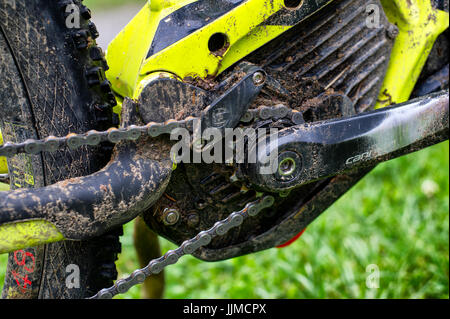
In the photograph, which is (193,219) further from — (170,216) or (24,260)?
(24,260)

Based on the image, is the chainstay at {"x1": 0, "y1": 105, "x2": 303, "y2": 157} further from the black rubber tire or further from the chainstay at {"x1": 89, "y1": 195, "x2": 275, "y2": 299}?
the chainstay at {"x1": 89, "y1": 195, "x2": 275, "y2": 299}

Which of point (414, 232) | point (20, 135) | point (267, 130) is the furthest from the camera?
point (414, 232)

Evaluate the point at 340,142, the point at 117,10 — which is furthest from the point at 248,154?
the point at 117,10

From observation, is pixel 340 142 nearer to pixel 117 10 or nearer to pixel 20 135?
pixel 20 135

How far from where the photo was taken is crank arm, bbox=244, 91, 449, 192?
132cm

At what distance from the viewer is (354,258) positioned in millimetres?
2512

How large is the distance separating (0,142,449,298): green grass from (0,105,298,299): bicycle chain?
1020 millimetres

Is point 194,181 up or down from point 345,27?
down

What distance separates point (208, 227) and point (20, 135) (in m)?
0.53

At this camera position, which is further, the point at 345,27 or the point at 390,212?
the point at 390,212

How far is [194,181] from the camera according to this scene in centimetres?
141

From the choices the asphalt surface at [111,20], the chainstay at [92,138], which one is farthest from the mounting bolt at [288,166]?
the asphalt surface at [111,20]

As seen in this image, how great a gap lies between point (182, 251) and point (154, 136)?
30cm
